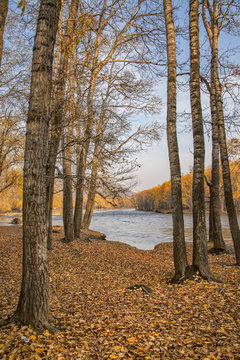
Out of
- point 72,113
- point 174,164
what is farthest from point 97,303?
point 72,113

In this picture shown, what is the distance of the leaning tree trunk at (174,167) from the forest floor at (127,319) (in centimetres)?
63

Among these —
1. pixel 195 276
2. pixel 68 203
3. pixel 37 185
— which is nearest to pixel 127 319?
pixel 195 276

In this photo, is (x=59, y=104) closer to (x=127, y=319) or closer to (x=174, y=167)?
(x=174, y=167)

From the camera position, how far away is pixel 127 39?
41.1 feet

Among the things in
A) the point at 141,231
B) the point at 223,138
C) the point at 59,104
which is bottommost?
the point at 141,231

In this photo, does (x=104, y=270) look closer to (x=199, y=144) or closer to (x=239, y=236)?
(x=239, y=236)

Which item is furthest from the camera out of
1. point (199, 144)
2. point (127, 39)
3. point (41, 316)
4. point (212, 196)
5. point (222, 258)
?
point (127, 39)

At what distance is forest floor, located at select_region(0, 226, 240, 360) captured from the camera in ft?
9.89

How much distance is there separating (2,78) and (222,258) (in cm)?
1253

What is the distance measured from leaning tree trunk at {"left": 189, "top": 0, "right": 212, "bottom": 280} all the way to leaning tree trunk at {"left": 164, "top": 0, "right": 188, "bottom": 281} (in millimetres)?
356

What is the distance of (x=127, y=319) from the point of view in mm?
3910

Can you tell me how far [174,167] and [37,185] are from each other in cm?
370

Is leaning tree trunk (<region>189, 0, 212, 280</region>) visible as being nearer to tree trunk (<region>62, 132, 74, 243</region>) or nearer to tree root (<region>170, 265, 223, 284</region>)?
tree root (<region>170, 265, 223, 284</region>)

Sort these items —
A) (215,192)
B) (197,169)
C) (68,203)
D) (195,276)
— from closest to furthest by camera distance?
(195,276), (197,169), (215,192), (68,203)
